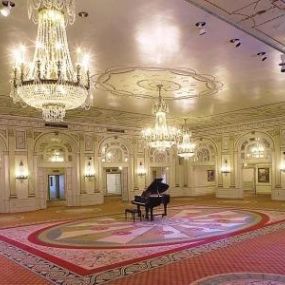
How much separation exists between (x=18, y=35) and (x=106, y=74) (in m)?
2.91

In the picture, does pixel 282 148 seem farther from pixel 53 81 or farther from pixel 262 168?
pixel 53 81

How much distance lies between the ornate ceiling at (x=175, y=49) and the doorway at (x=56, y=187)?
9.71m

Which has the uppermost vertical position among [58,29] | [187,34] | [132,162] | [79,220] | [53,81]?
[187,34]

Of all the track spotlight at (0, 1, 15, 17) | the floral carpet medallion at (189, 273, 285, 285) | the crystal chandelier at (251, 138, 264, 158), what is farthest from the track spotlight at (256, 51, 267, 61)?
the crystal chandelier at (251, 138, 264, 158)

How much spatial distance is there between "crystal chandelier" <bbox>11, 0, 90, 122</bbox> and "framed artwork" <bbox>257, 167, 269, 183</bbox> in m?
18.2

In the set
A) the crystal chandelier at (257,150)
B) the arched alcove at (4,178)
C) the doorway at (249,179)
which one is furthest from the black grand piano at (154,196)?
the doorway at (249,179)

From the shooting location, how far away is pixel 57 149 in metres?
16.4

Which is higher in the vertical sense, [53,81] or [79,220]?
[53,81]

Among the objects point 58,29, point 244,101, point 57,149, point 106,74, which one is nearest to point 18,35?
point 58,29

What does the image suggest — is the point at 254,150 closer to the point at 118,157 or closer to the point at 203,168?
the point at 203,168

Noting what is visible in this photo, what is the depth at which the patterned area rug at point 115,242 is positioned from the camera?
19.3 feet

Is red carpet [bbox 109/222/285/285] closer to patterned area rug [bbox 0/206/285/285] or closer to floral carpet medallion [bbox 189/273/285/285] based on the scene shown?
floral carpet medallion [bbox 189/273/285/285]

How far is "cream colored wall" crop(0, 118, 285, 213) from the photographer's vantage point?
47.5ft

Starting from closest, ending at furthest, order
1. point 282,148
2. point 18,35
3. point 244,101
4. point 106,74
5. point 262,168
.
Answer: point 18,35 → point 106,74 → point 244,101 → point 282,148 → point 262,168
